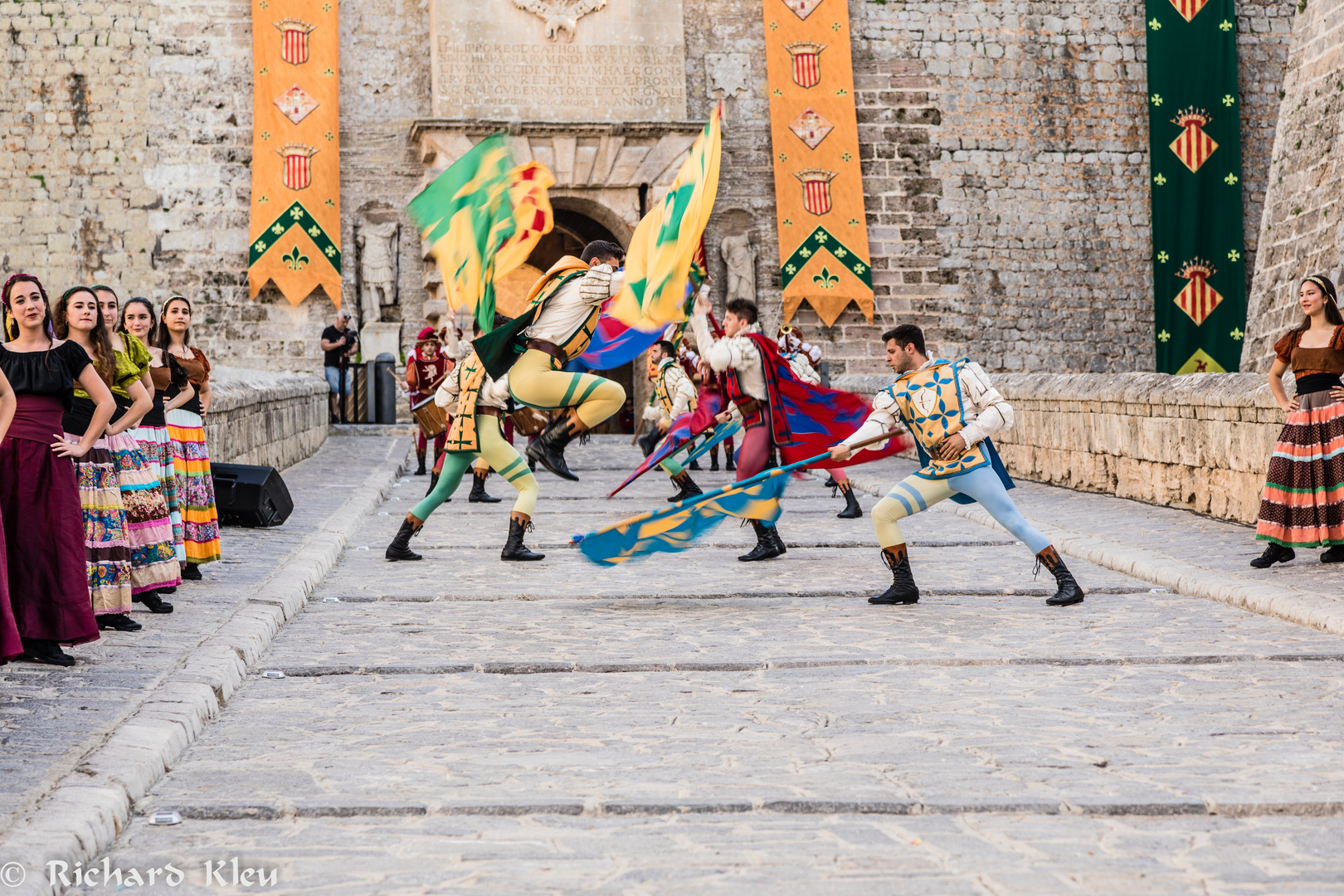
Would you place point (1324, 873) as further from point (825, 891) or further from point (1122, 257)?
point (1122, 257)

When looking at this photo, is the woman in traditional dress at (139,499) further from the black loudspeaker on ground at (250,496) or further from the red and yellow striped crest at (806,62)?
the red and yellow striped crest at (806,62)

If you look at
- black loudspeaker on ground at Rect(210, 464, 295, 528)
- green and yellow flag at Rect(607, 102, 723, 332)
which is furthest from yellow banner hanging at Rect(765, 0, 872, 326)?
green and yellow flag at Rect(607, 102, 723, 332)

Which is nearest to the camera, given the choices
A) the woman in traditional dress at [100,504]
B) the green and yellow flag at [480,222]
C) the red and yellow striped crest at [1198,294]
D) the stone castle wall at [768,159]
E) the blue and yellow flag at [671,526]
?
the woman in traditional dress at [100,504]

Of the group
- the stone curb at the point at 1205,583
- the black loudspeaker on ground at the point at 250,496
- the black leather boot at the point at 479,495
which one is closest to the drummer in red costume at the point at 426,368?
the black leather boot at the point at 479,495

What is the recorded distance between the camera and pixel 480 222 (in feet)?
26.1

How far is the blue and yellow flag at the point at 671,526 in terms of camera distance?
6833 millimetres

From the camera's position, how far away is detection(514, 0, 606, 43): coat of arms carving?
20.6 m

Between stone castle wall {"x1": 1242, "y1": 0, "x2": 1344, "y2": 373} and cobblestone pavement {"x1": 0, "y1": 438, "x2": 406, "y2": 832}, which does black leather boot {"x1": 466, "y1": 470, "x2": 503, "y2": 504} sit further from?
stone castle wall {"x1": 1242, "y1": 0, "x2": 1344, "y2": 373}

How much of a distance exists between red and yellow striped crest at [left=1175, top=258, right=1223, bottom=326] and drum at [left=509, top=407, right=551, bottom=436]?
15.8m

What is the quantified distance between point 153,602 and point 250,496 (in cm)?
310

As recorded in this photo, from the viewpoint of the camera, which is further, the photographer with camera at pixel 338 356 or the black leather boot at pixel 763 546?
the photographer with camera at pixel 338 356

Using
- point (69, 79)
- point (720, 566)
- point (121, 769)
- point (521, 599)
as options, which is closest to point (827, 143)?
point (69, 79)

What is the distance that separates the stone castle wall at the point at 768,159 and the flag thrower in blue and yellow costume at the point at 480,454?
1288 cm

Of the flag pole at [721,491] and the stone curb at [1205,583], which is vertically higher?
the flag pole at [721,491]
